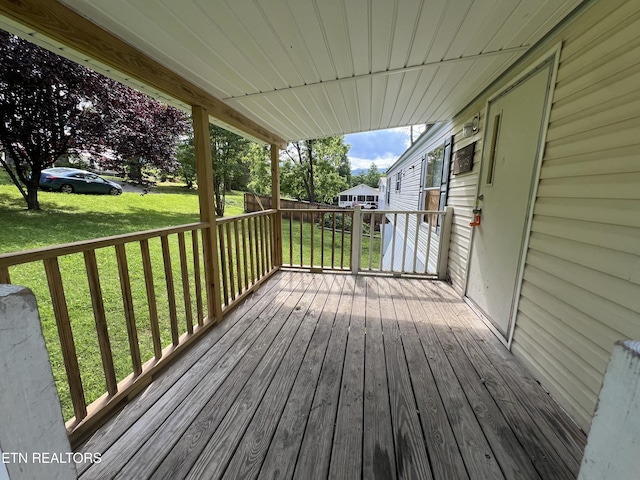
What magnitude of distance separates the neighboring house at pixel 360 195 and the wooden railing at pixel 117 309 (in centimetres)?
2054

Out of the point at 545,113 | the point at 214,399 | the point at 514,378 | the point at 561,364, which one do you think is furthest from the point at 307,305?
the point at 545,113

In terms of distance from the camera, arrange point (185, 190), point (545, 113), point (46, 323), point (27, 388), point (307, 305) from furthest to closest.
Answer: point (185, 190), point (307, 305), point (46, 323), point (545, 113), point (27, 388)

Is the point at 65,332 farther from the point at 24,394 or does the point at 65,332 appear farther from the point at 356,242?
the point at 356,242

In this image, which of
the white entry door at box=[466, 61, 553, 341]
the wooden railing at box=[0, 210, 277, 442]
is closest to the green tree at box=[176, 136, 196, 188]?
the wooden railing at box=[0, 210, 277, 442]

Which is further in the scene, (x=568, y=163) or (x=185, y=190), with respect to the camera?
(x=185, y=190)

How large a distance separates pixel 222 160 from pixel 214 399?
341 inches

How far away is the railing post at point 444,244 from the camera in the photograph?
11.4 feet

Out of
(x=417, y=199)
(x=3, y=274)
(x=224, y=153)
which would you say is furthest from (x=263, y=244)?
(x=224, y=153)

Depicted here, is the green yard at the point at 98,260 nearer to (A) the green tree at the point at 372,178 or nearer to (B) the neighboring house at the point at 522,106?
(B) the neighboring house at the point at 522,106

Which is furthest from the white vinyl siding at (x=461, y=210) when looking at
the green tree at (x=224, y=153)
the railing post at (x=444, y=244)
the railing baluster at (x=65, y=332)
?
the green tree at (x=224, y=153)

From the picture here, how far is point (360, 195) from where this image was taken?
23.9 metres

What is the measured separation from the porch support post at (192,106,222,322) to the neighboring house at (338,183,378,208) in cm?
2126

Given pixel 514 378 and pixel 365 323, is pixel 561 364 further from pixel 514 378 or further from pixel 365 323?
pixel 365 323

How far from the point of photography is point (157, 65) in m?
1.66
